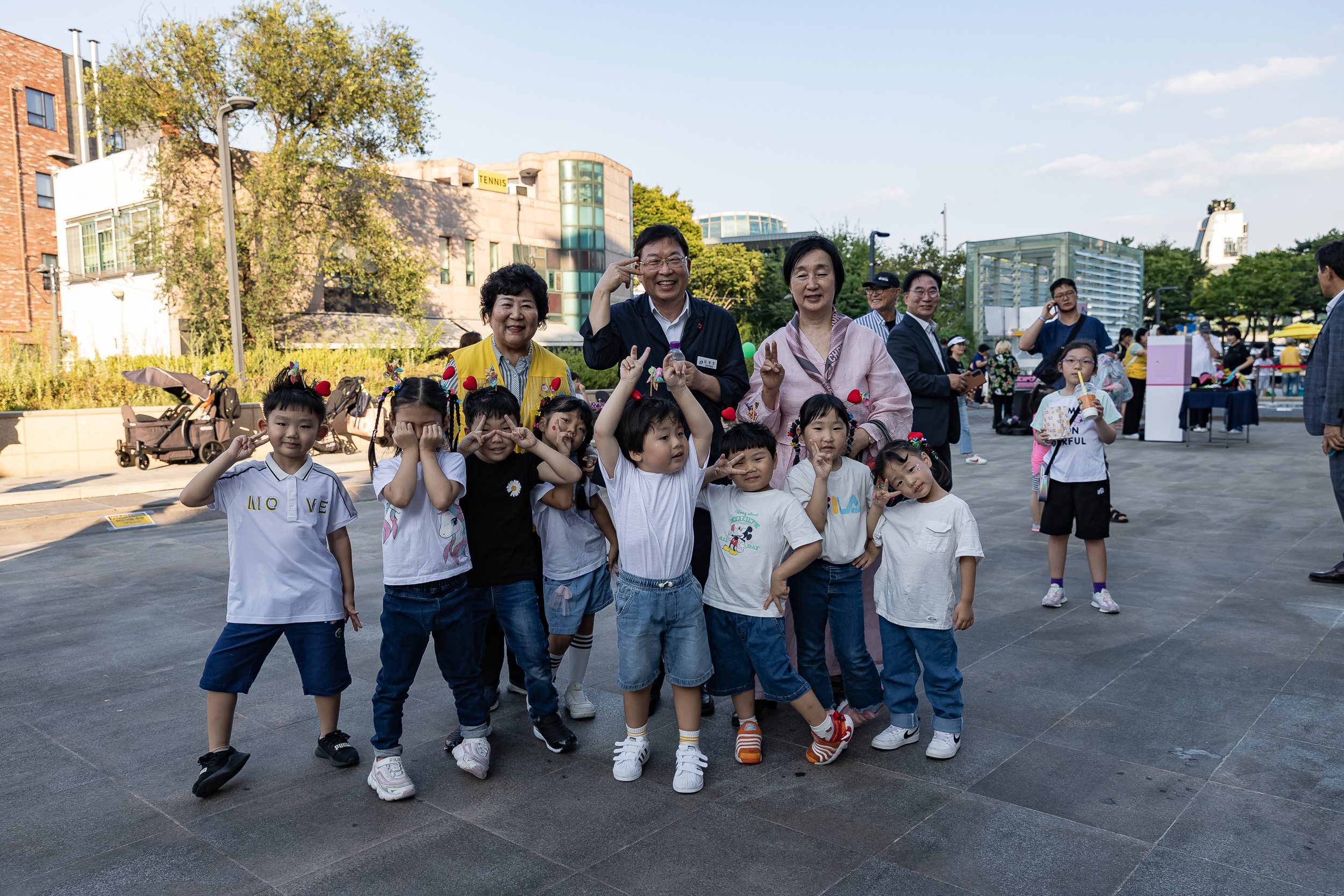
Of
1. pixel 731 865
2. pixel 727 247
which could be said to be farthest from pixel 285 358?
pixel 727 247

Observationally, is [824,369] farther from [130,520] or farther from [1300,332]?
[1300,332]

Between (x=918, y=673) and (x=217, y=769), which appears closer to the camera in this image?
(x=217, y=769)

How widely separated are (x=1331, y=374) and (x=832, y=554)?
162 inches

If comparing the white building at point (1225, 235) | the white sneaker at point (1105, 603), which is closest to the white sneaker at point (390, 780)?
the white sneaker at point (1105, 603)

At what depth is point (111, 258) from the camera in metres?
25.4

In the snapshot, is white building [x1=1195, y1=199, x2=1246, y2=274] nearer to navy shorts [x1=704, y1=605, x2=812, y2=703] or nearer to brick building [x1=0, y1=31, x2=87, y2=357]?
brick building [x1=0, y1=31, x2=87, y2=357]

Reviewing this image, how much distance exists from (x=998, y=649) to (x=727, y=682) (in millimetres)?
1920

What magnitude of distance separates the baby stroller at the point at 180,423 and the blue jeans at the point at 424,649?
12.1m

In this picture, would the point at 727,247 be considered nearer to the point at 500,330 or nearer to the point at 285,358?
the point at 285,358

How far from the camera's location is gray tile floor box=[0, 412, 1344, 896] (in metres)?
2.54

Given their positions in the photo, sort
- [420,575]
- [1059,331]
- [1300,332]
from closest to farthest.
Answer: [420,575] < [1059,331] < [1300,332]

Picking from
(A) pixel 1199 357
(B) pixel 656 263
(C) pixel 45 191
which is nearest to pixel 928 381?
(B) pixel 656 263

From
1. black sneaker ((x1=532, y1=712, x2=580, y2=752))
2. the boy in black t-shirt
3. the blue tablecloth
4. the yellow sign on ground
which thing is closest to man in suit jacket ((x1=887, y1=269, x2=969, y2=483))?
the boy in black t-shirt

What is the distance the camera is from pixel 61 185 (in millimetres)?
26578
